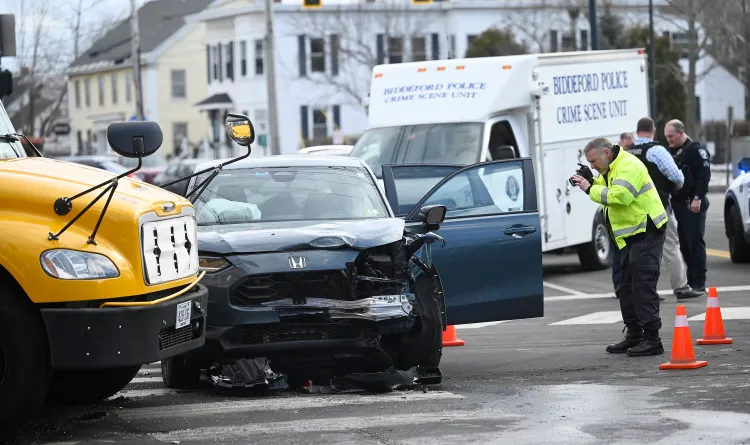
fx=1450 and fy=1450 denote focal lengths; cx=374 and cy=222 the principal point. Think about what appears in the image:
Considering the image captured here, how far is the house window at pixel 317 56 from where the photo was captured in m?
62.7

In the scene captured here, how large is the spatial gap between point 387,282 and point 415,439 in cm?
202

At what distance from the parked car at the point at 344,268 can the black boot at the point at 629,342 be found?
0.84 metres

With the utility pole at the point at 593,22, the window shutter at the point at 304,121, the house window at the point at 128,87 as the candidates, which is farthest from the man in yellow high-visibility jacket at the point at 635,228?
the house window at the point at 128,87

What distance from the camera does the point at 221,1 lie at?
70.0 m

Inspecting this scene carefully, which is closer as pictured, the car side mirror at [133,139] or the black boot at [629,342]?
the car side mirror at [133,139]

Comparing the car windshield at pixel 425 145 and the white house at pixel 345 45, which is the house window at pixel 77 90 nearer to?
the white house at pixel 345 45

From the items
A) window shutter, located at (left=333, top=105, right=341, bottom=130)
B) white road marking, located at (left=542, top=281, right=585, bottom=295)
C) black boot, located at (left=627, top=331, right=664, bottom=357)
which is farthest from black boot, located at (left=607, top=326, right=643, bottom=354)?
window shutter, located at (left=333, top=105, right=341, bottom=130)

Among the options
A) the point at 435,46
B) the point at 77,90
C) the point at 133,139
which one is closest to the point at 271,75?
the point at 435,46

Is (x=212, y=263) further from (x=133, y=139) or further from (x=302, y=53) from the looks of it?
(x=302, y=53)

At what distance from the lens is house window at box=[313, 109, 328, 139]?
6369 cm

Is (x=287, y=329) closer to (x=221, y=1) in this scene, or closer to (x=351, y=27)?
(x=351, y=27)

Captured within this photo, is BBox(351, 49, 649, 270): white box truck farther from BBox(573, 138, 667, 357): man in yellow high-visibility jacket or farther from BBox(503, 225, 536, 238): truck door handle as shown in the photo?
BBox(503, 225, 536, 238): truck door handle

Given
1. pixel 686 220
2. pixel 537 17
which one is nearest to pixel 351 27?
pixel 537 17

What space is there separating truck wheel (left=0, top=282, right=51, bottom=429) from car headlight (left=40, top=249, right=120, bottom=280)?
25cm
